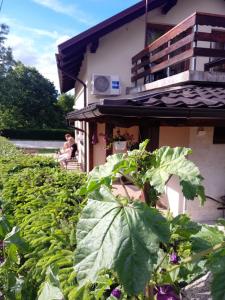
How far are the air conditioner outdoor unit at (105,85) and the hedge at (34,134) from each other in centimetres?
2843

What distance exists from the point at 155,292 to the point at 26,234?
4.55ft

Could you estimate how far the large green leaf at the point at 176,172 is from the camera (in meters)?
1.23

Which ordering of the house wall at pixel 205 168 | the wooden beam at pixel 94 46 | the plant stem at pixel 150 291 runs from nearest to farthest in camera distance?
1. the plant stem at pixel 150 291
2. the house wall at pixel 205 168
3. the wooden beam at pixel 94 46

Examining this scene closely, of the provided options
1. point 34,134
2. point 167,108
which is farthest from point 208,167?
point 34,134

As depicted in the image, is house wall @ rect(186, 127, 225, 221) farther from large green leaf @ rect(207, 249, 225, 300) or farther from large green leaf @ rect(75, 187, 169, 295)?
large green leaf @ rect(75, 187, 169, 295)

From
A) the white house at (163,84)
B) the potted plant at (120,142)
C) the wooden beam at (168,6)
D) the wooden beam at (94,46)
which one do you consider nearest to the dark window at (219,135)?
the white house at (163,84)

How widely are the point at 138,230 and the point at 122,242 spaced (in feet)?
0.24

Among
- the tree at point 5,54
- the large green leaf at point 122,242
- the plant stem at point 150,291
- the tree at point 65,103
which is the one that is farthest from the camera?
the tree at point 65,103

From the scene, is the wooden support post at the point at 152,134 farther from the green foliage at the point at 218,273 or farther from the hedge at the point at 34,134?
the hedge at the point at 34,134

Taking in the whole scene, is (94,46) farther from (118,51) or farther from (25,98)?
(25,98)

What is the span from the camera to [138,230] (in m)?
1.11

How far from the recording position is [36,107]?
40.5 metres

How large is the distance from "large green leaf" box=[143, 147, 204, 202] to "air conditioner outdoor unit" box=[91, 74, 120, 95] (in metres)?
8.34

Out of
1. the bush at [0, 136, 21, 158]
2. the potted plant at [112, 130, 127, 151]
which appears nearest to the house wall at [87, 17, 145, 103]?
the potted plant at [112, 130, 127, 151]
